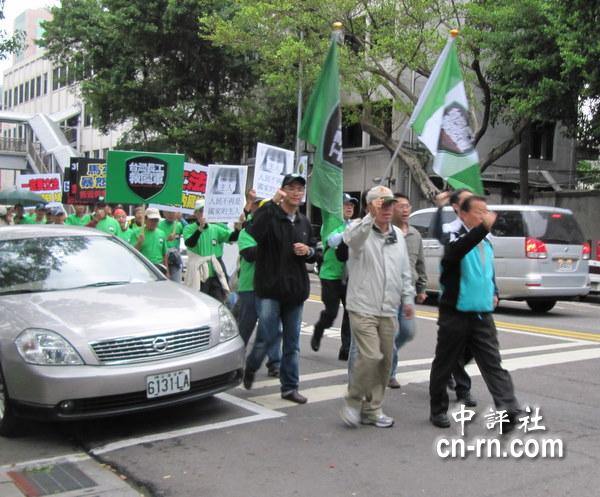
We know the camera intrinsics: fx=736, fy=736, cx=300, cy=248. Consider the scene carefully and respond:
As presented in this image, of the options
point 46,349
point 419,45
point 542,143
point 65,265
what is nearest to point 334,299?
point 65,265

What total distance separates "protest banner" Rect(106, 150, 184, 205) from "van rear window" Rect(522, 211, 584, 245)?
6.32 m

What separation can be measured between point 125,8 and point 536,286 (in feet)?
69.9

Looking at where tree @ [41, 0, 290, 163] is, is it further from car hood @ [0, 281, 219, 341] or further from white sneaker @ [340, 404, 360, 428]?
white sneaker @ [340, 404, 360, 428]

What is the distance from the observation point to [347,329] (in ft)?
27.1

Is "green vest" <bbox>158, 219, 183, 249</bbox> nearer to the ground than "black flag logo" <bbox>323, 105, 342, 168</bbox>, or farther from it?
nearer to the ground

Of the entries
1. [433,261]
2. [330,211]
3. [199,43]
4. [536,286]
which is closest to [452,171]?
[330,211]

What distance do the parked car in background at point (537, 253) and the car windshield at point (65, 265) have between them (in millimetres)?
7149

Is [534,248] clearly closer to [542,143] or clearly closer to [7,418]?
A: [7,418]

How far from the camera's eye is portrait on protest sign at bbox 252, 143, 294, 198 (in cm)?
876

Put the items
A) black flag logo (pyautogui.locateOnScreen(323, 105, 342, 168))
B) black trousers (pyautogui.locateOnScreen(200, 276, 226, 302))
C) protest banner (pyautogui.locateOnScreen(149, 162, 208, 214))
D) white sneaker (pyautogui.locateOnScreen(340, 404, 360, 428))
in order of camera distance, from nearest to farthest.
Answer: white sneaker (pyautogui.locateOnScreen(340, 404, 360, 428)) → black flag logo (pyautogui.locateOnScreen(323, 105, 342, 168)) → black trousers (pyautogui.locateOnScreen(200, 276, 226, 302)) → protest banner (pyautogui.locateOnScreen(149, 162, 208, 214))

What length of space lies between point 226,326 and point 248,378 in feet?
3.00

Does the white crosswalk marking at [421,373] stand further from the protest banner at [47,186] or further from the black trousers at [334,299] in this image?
the protest banner at [47,186]

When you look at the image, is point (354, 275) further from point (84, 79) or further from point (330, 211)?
point (84, 79)

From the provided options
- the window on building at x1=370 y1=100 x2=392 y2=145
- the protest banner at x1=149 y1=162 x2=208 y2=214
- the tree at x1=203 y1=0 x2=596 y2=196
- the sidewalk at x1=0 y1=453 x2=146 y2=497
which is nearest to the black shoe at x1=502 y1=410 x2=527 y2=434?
the sidewalk at x1=0 y1=453 x2=146 y2=497
